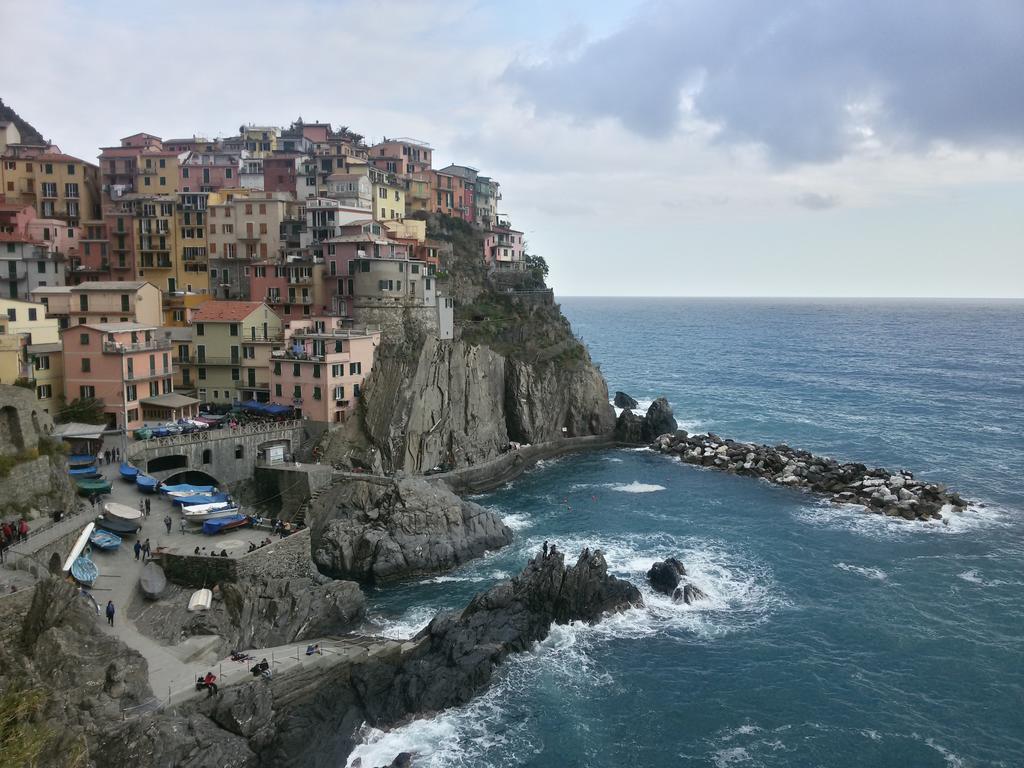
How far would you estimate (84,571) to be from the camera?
128 ft

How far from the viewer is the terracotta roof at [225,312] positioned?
71.2m

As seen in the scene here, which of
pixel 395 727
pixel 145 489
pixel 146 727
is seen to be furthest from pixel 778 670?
pixel 145 489

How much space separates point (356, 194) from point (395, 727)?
68.2 metres

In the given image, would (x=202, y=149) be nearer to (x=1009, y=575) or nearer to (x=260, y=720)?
(x=260, y=720)

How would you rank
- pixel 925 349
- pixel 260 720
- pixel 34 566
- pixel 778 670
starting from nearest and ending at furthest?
pixel 260 720
pixel 34 566
pixel 778 670
pixel 925 349

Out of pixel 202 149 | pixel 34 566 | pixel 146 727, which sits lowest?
pixel 146 727

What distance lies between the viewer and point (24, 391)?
44750mm

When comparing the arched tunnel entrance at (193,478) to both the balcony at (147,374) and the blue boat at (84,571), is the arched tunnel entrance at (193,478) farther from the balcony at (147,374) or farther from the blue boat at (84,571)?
the blue boat at (84,571)

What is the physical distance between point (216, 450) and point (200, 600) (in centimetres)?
2097

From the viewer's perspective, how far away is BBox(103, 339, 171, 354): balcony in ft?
A: 196

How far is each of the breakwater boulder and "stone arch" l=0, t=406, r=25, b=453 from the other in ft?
194

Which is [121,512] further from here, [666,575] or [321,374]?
[666,575]

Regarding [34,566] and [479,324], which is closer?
[34,566]

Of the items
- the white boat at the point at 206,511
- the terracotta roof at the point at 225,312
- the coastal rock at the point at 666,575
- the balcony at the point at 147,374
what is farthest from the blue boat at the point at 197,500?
the coastal rock at the point at 666,575
